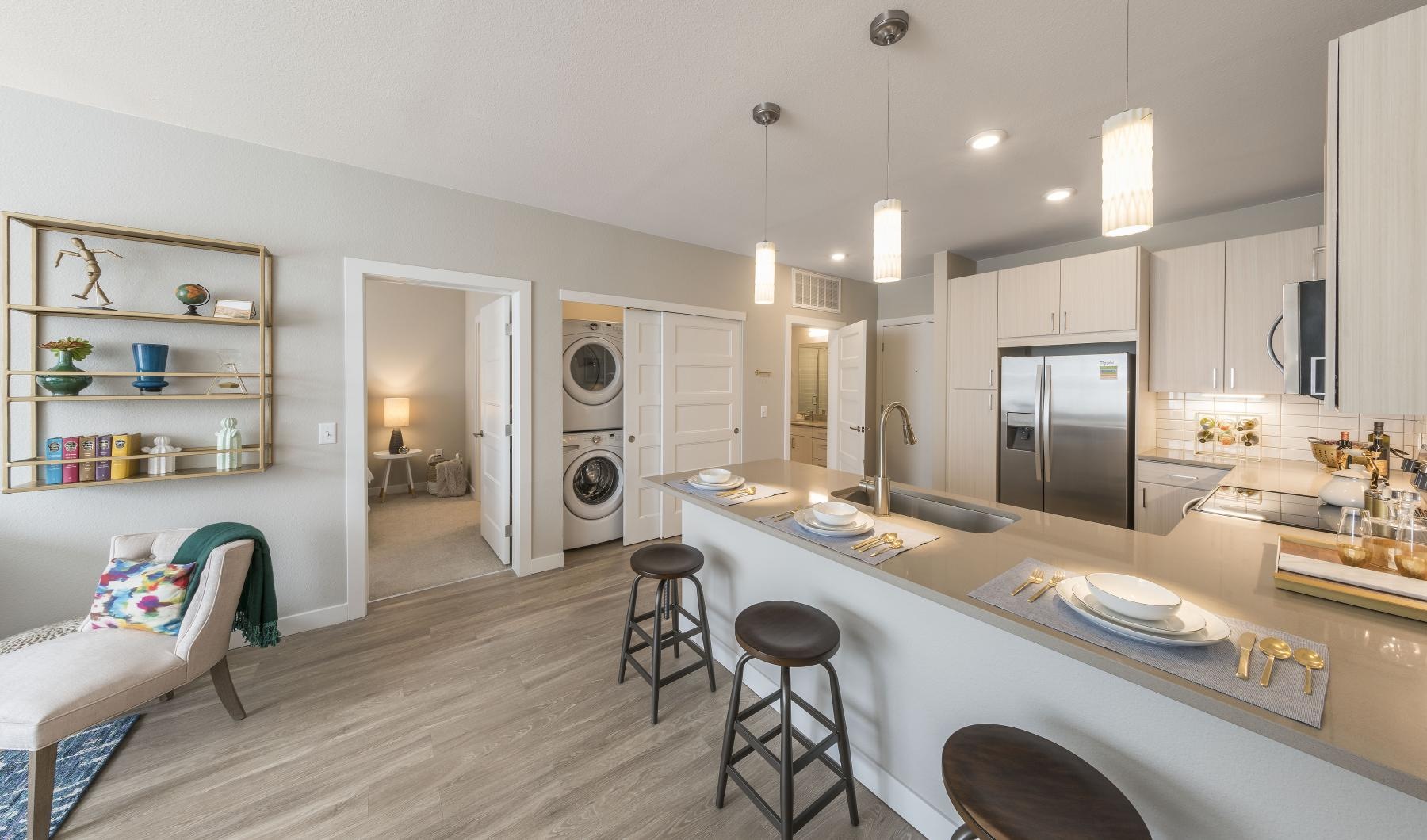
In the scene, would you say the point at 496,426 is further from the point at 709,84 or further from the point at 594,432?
the point at 709,84

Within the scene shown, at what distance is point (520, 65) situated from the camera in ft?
6.16

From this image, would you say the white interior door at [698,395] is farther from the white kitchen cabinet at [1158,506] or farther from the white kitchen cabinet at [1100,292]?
the white kitchen cabinet at [1158,506]

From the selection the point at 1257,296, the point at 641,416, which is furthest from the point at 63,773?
the point at 1257,296

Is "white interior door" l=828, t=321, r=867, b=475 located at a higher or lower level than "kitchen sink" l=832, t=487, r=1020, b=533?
higher

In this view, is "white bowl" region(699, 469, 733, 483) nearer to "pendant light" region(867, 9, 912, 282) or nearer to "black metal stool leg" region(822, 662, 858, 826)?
"black metal stool leg" region(822, 662, 858, 826)

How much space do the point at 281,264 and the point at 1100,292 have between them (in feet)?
16.5

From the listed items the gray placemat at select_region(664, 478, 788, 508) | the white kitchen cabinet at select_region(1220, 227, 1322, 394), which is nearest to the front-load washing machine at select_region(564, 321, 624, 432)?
the gray placemat at select_region(664, 478, 788, 508)

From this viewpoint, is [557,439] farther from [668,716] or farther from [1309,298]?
[1309,298]

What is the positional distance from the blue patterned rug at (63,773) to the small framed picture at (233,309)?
1740 millimetres

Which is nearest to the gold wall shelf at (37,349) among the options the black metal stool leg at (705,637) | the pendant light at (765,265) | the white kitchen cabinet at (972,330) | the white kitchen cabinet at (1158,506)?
the black metal stool leg at (705,637)

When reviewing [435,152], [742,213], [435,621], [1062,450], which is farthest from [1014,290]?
[435,621]

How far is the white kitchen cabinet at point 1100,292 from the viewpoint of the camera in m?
3.21

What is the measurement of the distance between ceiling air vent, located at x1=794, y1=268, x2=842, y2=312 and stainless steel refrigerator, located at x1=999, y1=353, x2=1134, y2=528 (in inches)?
71.5

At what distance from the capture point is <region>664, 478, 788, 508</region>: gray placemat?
2031 mm
